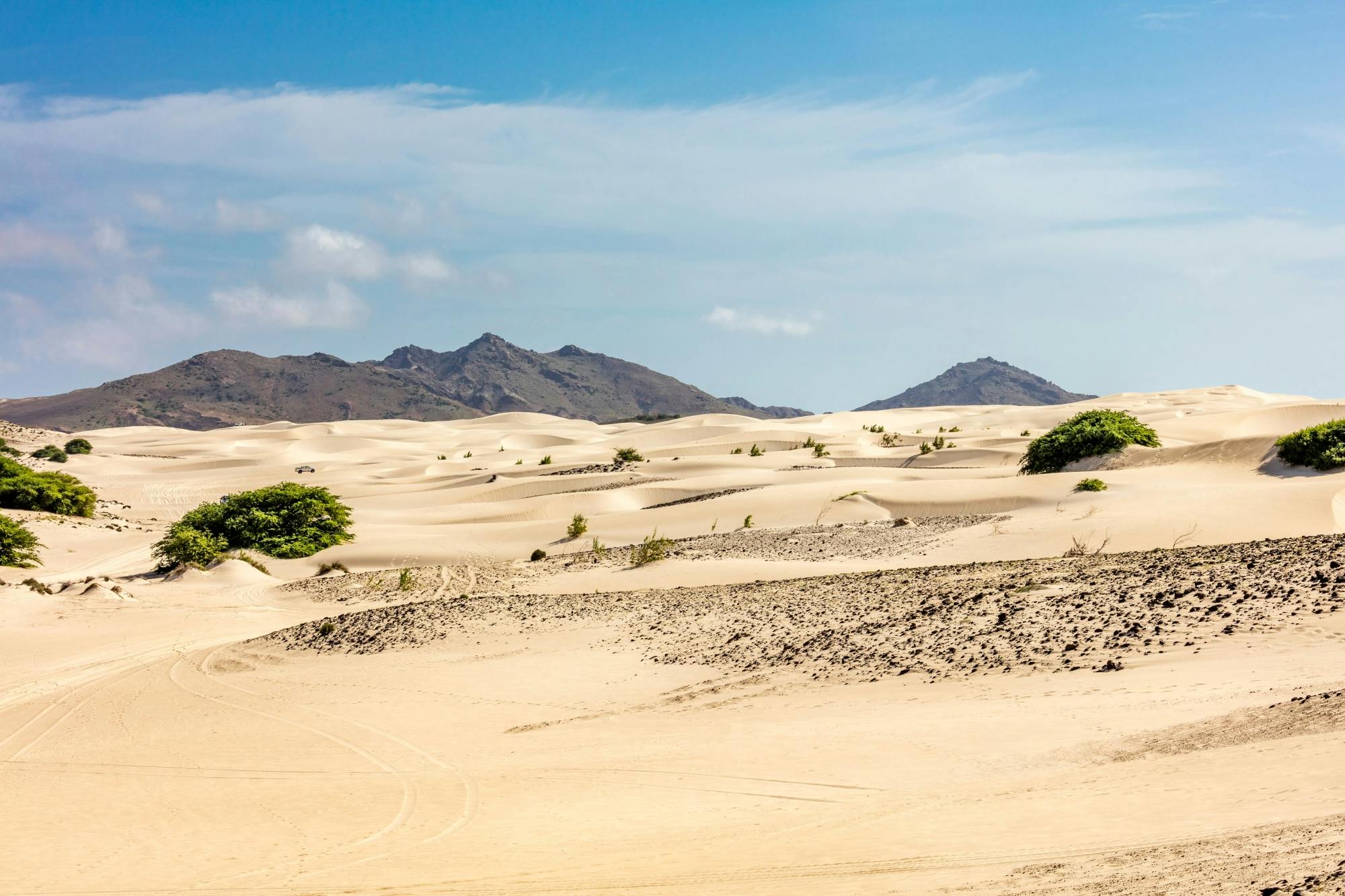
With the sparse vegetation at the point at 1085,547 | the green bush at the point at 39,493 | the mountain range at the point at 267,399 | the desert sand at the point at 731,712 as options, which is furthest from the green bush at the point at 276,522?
the mountain range at the point at 267,399

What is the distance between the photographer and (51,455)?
58.1 meters

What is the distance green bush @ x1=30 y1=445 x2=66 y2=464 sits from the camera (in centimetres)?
5674

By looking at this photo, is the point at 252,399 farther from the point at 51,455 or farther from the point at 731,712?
the point at 731,712

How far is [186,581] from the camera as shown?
2295 centimetres

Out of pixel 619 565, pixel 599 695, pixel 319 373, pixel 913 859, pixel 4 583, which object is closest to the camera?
pixel 913 859

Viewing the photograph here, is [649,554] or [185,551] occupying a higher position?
A: [185,551]

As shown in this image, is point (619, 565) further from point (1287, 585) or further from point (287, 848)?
point (287, 848)

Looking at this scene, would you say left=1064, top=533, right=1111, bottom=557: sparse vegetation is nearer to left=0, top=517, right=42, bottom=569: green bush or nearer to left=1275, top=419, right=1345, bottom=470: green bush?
left=1275, top=419, right=1345, bottom=470: green bush

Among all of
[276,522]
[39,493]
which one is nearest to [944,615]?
[276,522]

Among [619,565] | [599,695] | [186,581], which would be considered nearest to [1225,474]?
[619,565]

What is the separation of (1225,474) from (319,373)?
173 meters

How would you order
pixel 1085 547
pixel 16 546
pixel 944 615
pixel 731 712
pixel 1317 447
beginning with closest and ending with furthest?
pixel 731 712 < pixel 944 615 < pixel 1085 547 < pixel 16 546 < pixel 1317 447

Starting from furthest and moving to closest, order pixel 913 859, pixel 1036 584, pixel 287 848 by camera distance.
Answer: pixel 1036 584 → pixel 287 848 → pixel 913 859

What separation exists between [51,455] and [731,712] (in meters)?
59.9
